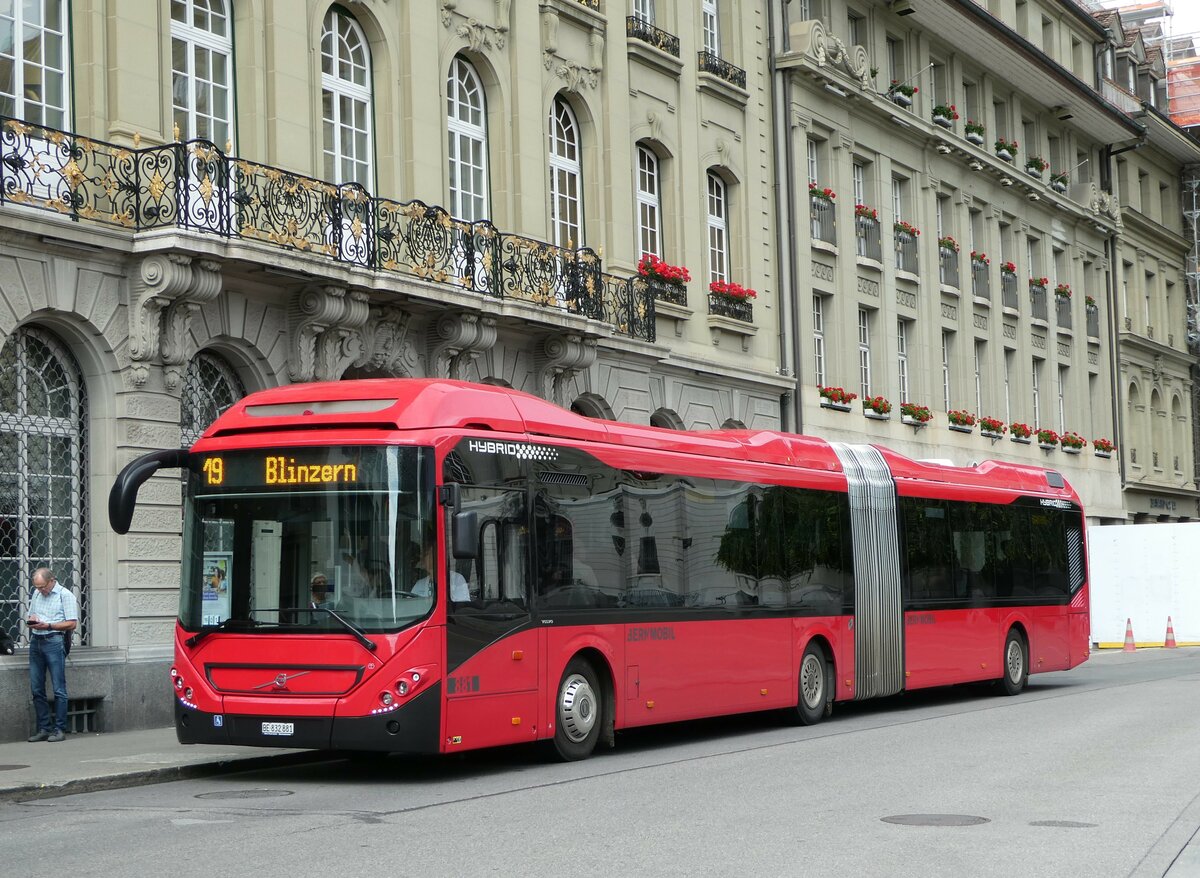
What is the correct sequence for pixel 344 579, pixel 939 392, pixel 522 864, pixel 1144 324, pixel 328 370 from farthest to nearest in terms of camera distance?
pixel 1144 324 → pixel 939 392 → pixel 328 370 → pixel 344 579 → pixel 522 864

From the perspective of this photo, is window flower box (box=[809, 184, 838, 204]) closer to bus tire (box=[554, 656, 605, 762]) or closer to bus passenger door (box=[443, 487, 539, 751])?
bus tire (box=[554, 656, 605, 762])

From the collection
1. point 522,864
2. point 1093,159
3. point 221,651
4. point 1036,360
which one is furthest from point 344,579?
point 1093,159

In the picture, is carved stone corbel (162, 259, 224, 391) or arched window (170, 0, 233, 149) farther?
arched window (170, 0, 233, 149)

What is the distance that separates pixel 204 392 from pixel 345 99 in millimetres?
4639

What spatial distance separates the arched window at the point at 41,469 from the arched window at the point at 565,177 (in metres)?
9.81

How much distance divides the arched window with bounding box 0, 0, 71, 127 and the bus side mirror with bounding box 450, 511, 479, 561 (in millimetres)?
7074

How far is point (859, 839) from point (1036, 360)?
36822 mm

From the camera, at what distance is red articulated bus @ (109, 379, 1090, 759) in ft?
42.8

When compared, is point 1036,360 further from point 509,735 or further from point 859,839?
point 859,839

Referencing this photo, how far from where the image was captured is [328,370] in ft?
67.1

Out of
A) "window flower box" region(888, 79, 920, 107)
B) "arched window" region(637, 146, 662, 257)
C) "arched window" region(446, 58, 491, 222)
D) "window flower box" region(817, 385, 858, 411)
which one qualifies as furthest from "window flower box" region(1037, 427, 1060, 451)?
"arched window" region(446, 58, 491, 222)

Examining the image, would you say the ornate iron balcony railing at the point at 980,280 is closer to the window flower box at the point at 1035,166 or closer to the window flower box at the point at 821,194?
the window flower box at the point at 1035,166

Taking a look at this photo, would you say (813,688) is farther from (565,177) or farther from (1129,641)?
(1129,641)

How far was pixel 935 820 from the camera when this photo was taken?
35.0 ft
